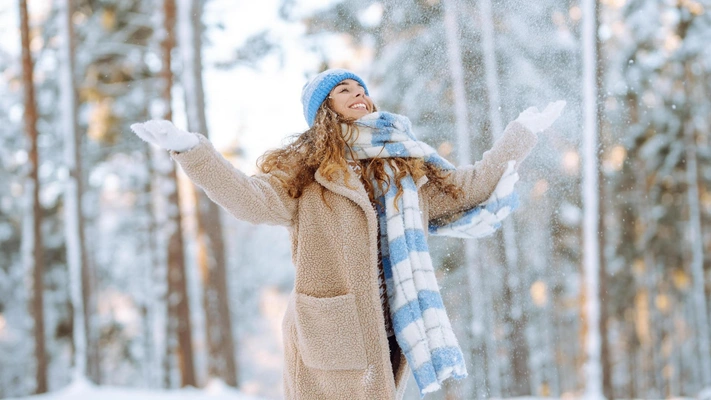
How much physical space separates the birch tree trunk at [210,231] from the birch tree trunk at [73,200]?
5.17 ft

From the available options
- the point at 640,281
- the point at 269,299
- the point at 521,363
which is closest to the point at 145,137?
the point at 521,363

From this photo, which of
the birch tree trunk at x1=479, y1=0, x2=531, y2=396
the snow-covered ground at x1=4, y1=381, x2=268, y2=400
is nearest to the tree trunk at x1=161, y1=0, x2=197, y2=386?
the snow-covered ground at x1=4, y1=381, x2=268, y2=400

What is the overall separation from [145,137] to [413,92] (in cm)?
439

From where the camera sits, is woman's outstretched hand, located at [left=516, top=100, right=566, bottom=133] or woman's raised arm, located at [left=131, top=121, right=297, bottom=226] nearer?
woman's raised arm, located at [left=131, top=121, right=297, bottom=226]

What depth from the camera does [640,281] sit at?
15.9 metres

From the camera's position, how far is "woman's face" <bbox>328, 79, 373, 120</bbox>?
249 cm

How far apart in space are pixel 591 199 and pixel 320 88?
4310mm

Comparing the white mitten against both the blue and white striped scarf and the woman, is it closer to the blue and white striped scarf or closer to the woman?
the woman

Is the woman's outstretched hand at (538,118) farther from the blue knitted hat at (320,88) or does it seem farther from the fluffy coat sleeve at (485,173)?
the blue knitted hat at (320,88)

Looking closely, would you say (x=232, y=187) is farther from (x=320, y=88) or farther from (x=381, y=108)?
(x=381, y=108)

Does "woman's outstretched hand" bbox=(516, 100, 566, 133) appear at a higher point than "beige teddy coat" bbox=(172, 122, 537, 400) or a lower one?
higher

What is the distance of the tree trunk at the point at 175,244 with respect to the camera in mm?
8695

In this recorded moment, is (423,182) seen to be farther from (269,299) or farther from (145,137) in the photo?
(269,299)

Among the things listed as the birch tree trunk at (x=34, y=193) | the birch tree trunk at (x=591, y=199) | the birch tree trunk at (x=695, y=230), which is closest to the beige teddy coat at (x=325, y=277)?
the birch tree trunk at (x=591, y=199)
